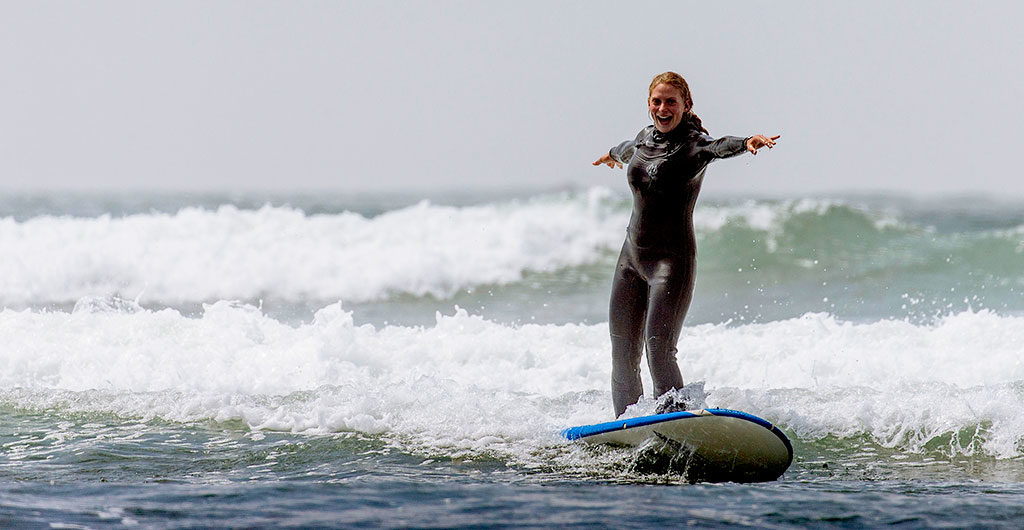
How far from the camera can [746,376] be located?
25.6 ft

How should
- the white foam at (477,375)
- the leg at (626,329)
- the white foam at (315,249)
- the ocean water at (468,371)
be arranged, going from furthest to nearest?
the white foam at (315,249) → the white foam at (477,375) → the leg at (626,329) → the ocean water at (468,371)

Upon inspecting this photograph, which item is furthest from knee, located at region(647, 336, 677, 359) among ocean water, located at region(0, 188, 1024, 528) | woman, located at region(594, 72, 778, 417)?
ocean water, located at region(0, 188, 1024, 528)

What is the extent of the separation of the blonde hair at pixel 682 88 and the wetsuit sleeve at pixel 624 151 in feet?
0.95

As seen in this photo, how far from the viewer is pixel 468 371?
26.5 ft

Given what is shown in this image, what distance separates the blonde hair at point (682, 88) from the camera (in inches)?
203

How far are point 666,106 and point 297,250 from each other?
11.2m

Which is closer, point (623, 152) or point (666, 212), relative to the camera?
point (666, 212)

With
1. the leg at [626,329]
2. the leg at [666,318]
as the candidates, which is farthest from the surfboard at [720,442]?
the leg at [626,329]

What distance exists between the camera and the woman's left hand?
4.64 meters

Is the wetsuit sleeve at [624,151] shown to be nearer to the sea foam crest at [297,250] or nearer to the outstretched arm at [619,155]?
the outstretched arm at [619,155]

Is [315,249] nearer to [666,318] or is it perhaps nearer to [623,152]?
[623,152]

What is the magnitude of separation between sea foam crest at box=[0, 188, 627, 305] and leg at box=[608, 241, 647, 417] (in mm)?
8553

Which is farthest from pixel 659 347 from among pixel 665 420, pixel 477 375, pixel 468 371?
pixel 468 371

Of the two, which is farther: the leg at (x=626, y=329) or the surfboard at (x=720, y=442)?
the leg at (x=626, y=329)
